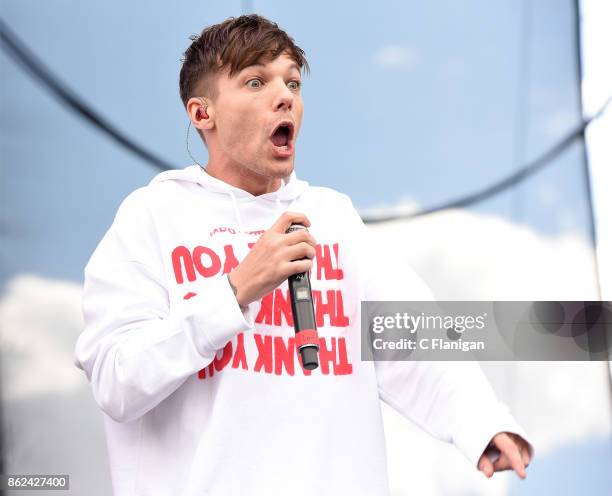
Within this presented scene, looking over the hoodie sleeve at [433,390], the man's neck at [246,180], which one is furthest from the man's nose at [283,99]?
the hoodie sleeve at [433,390]

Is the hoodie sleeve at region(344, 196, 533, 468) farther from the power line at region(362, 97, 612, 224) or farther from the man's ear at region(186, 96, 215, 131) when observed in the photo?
the power line at region(362, 97, 612, 224)

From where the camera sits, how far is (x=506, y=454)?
1.35 m

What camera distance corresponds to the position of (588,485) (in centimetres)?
229

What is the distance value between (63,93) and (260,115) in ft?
3.15

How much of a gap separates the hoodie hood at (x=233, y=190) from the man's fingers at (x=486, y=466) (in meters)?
0.60

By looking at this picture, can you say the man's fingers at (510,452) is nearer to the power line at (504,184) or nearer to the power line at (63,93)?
the power line at (504,184)

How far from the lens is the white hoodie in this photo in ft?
4.42

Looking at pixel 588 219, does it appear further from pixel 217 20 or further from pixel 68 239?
pixel 68 239

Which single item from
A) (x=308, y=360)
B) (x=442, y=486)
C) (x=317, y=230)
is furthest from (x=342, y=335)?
(x=442, y=486)

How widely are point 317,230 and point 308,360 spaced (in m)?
0.45

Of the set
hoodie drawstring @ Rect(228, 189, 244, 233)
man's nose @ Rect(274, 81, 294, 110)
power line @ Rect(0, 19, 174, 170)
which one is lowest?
hoodie drawstring @ Rect(228, 189, 244, 233)

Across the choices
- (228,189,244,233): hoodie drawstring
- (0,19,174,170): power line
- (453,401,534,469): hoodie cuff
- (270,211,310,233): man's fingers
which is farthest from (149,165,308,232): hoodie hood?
(0,19,174,170): power line

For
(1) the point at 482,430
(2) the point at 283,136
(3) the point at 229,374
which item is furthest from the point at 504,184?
(3) the point at 229,374

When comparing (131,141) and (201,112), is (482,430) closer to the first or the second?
(201,112)
